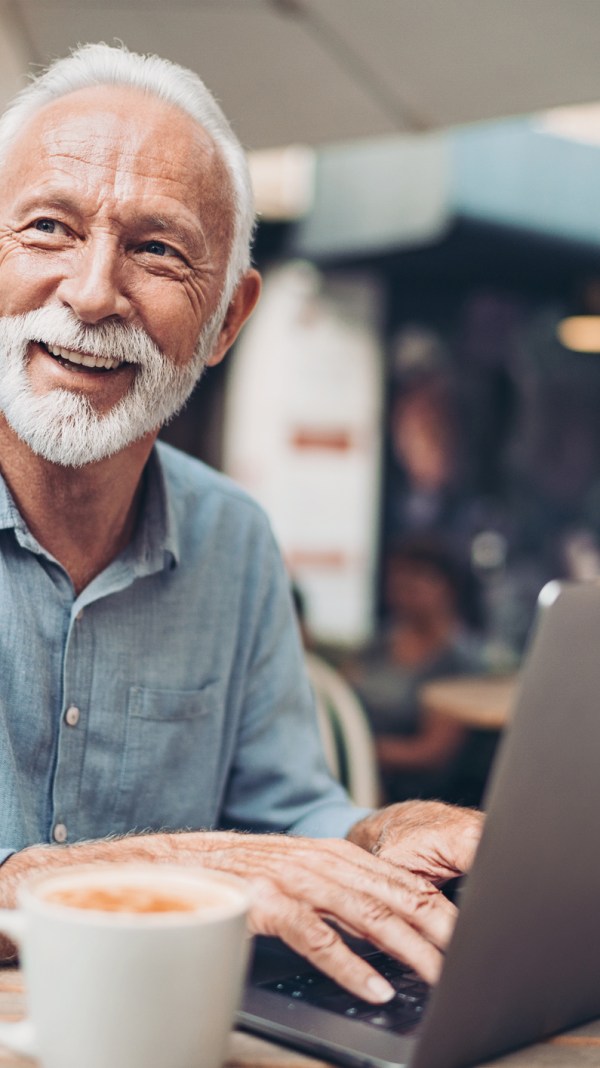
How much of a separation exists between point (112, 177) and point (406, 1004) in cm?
96

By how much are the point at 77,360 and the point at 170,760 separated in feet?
1.68

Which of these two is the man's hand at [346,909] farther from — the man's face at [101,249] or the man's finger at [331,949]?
the man's face at [101,249]

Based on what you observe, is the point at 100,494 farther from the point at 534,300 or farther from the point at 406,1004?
the point at 534,300

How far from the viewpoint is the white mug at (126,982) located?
0.64 m

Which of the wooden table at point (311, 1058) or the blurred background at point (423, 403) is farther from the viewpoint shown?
the blurred background at point (423, 403)

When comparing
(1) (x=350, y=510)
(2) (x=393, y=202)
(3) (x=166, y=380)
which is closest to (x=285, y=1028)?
(3) (x=166, y=380)

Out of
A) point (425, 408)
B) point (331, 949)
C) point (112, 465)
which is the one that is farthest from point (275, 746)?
point (425, 408)

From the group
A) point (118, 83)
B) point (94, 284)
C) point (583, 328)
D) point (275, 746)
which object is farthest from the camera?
point (583, 328)

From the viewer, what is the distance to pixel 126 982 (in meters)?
0.64

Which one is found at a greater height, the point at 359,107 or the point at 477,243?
the point at 477,243

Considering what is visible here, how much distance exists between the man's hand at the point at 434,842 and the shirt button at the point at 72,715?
387 mm

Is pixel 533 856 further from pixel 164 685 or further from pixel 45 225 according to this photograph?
pixel 45 225

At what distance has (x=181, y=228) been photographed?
4.64 feet

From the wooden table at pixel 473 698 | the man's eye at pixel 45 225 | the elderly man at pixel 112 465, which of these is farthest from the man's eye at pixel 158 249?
the wooden table at pixel 473 698
